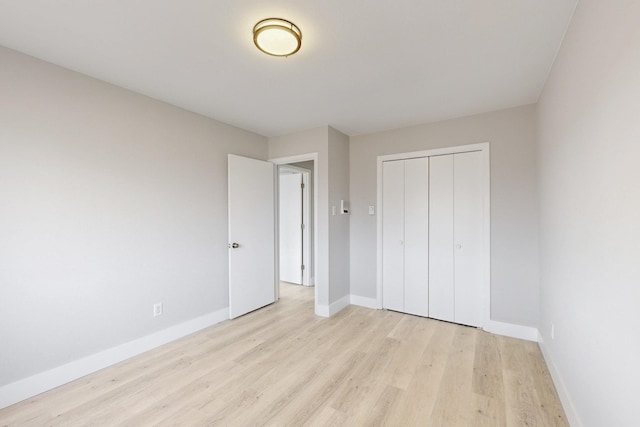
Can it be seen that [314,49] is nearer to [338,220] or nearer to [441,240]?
[338,220]

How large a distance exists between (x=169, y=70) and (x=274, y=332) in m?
2.65

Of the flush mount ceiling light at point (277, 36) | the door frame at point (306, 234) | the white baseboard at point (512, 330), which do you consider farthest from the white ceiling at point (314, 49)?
the white baseboard at point (512, 330)

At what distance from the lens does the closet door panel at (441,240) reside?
3189 millimetres

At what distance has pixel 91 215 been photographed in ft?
7.22

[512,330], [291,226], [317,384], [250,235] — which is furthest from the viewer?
[291,226]

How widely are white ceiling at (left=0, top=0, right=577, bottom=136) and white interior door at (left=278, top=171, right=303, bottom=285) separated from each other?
215 centimetres

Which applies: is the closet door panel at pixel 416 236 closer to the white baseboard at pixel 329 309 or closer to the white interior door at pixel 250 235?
the white baseboard at pixel 329 309

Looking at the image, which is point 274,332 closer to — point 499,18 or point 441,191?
point 441,191

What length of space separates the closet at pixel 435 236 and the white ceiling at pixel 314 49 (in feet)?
2.63

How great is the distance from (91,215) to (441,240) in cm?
349

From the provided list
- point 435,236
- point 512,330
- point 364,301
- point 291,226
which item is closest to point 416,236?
point 435,236

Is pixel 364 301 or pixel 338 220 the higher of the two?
pixel 338 220

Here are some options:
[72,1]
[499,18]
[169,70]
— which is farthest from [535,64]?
[72,1]

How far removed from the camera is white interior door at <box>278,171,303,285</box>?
4852 millimetres
